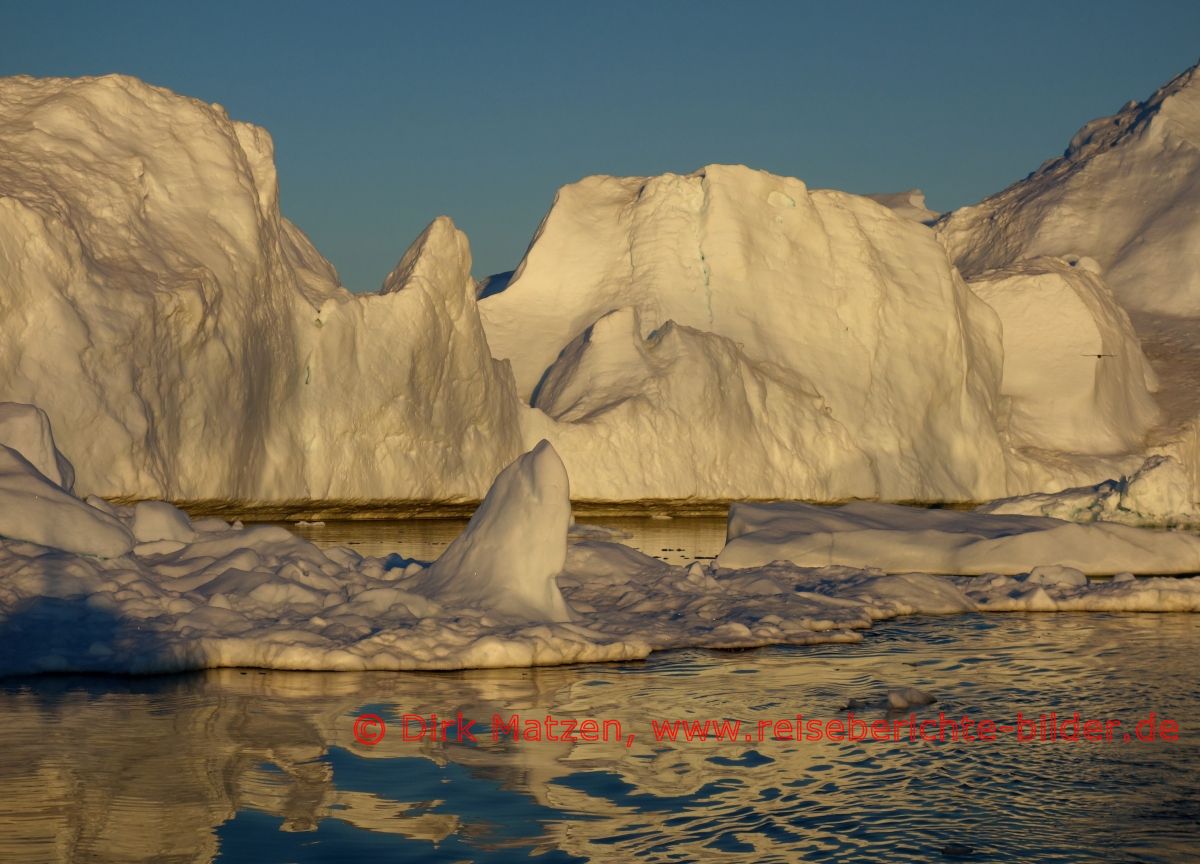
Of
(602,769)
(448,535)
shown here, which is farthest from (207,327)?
(602,769)

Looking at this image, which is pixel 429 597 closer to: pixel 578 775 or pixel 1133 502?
pixel 578 775

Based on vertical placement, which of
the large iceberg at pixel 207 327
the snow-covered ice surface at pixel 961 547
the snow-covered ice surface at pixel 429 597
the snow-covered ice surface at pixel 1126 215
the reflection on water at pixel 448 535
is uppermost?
the snow-covered ice surface at pixel 1126 215

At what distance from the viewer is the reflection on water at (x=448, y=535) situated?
22.6m

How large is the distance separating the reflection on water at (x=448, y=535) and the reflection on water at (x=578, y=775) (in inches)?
369

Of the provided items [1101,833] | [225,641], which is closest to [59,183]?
[225,641]

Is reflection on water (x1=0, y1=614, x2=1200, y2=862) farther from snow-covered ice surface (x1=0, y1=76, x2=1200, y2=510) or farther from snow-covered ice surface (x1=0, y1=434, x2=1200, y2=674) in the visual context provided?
snow-covered ice surface (x1=0, y1=76, x2=1200, y2=510)

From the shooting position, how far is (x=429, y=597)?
13750 mm

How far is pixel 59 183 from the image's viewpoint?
932 inches

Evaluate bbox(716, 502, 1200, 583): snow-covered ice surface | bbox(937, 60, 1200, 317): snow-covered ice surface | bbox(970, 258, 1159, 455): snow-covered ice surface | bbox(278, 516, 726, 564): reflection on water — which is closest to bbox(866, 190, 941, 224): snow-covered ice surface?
bbox(937, 60, 1200, 317): snow-covered ice surface

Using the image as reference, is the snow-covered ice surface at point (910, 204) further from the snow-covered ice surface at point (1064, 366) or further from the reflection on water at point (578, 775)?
the reflection on water at point (578, 775)

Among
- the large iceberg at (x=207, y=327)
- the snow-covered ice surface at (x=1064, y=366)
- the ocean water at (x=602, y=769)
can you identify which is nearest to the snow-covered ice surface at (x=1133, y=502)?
the large iceberg at (x=207, y=327)

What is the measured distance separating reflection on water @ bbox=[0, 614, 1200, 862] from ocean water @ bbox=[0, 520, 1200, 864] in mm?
22

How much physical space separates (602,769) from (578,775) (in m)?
0.21

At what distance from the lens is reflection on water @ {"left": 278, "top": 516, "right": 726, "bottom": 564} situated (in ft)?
74.1
